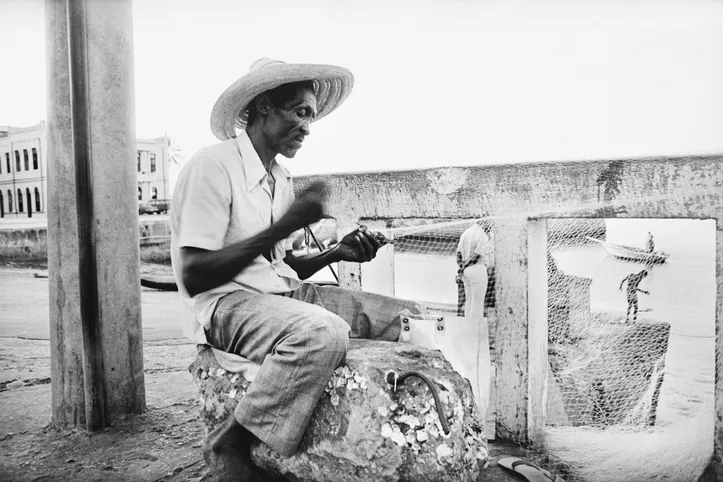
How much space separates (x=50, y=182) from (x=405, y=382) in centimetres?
246

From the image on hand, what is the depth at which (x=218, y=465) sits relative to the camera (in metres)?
2.14

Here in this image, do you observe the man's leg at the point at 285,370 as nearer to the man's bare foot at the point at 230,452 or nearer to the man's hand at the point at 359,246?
the man's bare foot at the point at 230,452

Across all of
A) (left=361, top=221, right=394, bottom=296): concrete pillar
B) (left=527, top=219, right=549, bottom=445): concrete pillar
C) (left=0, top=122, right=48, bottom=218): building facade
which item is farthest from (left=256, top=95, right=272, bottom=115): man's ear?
(left=0, top=122, right=48, bottom=218): building facade

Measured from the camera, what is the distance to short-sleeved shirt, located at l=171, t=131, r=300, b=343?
207cm

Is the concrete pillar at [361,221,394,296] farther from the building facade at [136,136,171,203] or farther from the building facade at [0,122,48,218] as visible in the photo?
the building facade at [136,136,171,203]

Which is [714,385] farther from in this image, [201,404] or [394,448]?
[201,404]

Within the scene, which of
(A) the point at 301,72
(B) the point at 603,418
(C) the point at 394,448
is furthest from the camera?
(B) the point at 603,418

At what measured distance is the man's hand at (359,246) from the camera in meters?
2.53

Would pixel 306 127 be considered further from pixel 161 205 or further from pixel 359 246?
pixel 161 205

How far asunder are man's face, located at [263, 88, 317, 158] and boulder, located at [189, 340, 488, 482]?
3.32 feet

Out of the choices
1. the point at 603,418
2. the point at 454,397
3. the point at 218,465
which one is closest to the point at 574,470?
the point at 603,418

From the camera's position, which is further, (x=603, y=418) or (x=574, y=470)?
(x=603, y=418)

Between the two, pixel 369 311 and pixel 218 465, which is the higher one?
pixel 369 311

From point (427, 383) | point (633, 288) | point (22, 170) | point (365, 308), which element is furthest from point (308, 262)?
point (22, 170)
